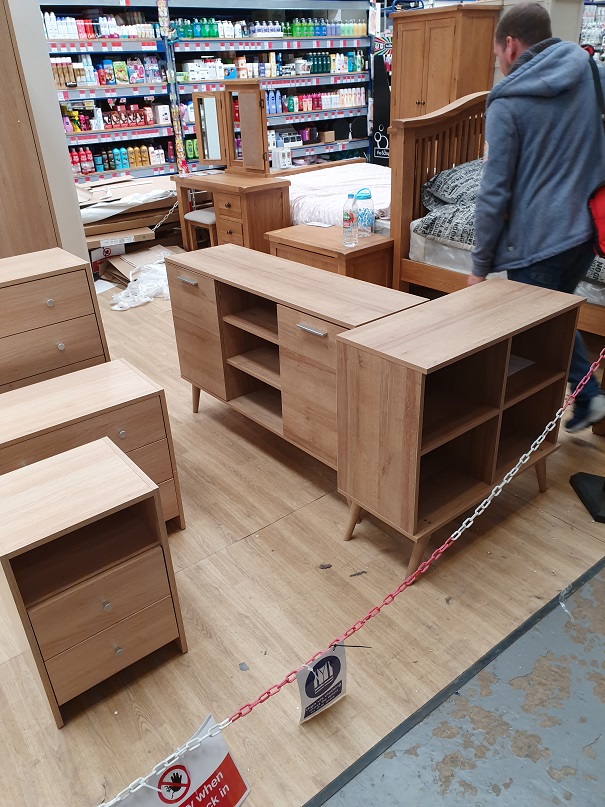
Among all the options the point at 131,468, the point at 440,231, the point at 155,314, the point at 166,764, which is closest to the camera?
the point at 166,764

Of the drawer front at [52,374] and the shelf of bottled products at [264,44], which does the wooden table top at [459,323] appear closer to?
the drawer front at [52,374]

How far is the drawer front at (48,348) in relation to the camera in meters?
2.31

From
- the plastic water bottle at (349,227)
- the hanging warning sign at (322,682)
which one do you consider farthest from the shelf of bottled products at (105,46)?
the hanging warning sign at (322,682)

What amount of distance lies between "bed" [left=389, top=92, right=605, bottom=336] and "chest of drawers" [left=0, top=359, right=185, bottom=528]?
202cm

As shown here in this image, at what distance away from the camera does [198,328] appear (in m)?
2.91

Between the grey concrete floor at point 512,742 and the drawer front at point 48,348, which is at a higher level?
the drawer front at point 48,348

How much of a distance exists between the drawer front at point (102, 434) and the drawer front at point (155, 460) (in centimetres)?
2

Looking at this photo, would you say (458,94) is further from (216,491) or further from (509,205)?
(216,491)

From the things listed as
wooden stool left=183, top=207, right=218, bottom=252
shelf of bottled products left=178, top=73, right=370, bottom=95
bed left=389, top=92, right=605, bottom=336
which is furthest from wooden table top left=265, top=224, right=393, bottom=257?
shelf of bottled products left=178, top=73, right=370, bottom=95

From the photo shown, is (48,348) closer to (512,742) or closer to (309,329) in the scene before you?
(309,329)

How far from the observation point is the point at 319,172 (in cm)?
552

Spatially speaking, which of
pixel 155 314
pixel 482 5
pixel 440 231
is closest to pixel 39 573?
pixel 440 231

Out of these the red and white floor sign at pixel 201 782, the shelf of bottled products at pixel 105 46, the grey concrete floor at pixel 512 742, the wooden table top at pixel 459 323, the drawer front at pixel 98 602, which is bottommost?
the grey concrete floor at pixel 512 742

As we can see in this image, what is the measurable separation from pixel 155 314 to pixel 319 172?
78.8 inches
